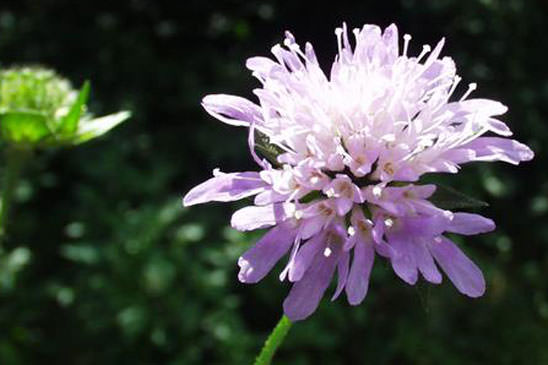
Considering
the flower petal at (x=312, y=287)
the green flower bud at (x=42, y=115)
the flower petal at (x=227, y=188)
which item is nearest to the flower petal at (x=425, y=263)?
the flower petal at (x=312, y=287)

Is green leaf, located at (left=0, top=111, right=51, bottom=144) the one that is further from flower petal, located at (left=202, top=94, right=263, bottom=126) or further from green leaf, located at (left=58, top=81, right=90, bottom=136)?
flower petal, located at (left=202, top=94, right=263, bottom=126)

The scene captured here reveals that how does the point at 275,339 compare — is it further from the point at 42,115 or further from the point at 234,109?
the point at 42,115

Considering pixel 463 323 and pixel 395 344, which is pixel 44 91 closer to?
pixel 395 344

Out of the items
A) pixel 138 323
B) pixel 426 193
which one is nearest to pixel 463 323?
pixel 138 323

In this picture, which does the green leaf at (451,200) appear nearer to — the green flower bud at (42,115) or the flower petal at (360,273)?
the flower petal at (360,273)

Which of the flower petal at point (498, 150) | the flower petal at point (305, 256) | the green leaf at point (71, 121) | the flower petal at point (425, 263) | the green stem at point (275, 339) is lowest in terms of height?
the green stem at point (275, 339)
